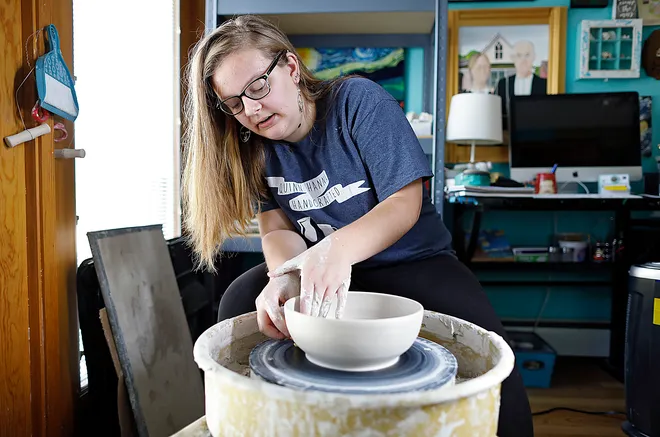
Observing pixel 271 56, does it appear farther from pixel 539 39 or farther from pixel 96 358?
pixel 539 39

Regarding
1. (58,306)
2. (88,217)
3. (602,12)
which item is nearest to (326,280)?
(58,306)

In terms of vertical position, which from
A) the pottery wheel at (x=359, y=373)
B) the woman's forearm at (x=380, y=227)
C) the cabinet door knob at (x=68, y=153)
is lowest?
the pottery wheel at (x=359, y=373)

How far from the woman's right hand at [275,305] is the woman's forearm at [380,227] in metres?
0.12

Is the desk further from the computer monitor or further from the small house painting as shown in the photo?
the small house painting

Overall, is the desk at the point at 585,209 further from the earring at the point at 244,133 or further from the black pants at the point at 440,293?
the earring at the point at 244,133

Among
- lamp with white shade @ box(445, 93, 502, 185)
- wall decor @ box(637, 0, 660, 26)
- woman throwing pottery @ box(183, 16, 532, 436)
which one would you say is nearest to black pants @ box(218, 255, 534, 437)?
woman throwing pottery @ box(183, 16, 532, 436)

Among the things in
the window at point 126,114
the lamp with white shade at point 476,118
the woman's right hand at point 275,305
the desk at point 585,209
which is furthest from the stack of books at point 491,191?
the woman's right hand at point 275,305

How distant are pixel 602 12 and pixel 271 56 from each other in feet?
7.80

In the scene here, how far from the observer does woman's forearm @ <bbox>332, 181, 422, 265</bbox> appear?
0.78 metres

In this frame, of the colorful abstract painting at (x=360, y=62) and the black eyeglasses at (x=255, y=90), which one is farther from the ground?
the colorful abstract painting at (x=360, y=62)

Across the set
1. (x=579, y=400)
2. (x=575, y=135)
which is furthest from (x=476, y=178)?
(x=579, y=400)

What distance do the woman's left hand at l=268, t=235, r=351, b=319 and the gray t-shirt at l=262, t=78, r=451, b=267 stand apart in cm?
24

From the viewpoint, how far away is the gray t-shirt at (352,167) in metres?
0.98

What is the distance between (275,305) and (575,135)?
2.20m
